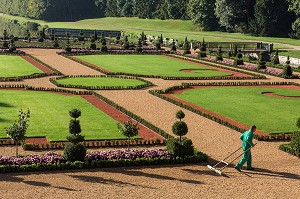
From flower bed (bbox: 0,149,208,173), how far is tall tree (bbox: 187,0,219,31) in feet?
357

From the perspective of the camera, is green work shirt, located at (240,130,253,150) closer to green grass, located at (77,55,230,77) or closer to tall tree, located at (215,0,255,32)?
green grass, located at (77,55,230,77)

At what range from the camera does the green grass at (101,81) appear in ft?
171

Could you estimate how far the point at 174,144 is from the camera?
88.5 ft

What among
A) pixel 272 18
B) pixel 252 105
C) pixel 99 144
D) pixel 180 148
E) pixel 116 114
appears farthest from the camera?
pixel 272 18

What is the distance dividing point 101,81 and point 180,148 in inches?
1114

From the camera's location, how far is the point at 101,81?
54406 millimetres

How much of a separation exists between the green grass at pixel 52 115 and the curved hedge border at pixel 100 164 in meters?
5.68

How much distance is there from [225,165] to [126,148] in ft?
18.4

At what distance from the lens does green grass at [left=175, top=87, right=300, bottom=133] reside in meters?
36.4

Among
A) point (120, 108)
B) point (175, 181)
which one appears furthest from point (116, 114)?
point (175, 181)

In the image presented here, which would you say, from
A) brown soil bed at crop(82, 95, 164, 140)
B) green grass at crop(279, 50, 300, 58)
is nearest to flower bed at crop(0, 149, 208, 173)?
brown soil bed at crop(82, 95, 164, 140)

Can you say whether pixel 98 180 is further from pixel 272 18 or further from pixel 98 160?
pixel 272 18

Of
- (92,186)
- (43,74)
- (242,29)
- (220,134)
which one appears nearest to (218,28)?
(242,29)

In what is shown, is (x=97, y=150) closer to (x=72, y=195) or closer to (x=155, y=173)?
(x=155, y=173)
